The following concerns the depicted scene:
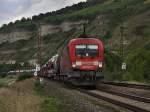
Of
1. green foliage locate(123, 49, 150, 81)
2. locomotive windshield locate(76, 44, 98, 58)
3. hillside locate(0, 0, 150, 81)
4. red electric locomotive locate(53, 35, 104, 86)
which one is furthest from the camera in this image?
hillside locate(0, 0, 150, 81)

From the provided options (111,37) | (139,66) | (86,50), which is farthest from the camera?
(111,37)

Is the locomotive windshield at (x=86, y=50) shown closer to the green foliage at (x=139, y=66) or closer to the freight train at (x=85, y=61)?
the freight train at (x=85, y=61)

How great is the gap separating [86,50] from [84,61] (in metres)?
0.89

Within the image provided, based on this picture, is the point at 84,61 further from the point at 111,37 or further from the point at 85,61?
the point at 111,37

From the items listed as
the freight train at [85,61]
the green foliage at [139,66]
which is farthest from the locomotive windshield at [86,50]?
the green foliage at [139,66]

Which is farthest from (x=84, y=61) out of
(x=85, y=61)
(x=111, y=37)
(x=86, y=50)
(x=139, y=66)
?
(x=111, y=37)

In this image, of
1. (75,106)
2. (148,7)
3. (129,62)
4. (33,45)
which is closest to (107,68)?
(129,62)

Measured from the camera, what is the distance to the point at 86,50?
34938mm

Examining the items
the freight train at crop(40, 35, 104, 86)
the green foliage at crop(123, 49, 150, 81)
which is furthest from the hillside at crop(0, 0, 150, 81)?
the freight train at crop(40, 35, 104, 86)

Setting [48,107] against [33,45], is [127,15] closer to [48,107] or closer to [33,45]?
[33,45]

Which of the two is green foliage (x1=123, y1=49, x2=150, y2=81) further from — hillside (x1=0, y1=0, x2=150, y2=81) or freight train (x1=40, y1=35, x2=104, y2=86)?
freight train (x1=40, y1=35, x2=104, y2=86)

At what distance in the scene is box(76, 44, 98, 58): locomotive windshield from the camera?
34.7m

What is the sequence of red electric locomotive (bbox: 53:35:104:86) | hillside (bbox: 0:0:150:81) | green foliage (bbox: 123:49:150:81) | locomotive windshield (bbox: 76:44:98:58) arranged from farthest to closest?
hillside (bbox: 0:0:150:81) → green foliage (bbox: 123:49:150:81) → locomotive windshield (bbox: 76:44:98:58) → red electric locomotive (bbox: 53:35:104:86)

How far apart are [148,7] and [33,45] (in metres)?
56.6
